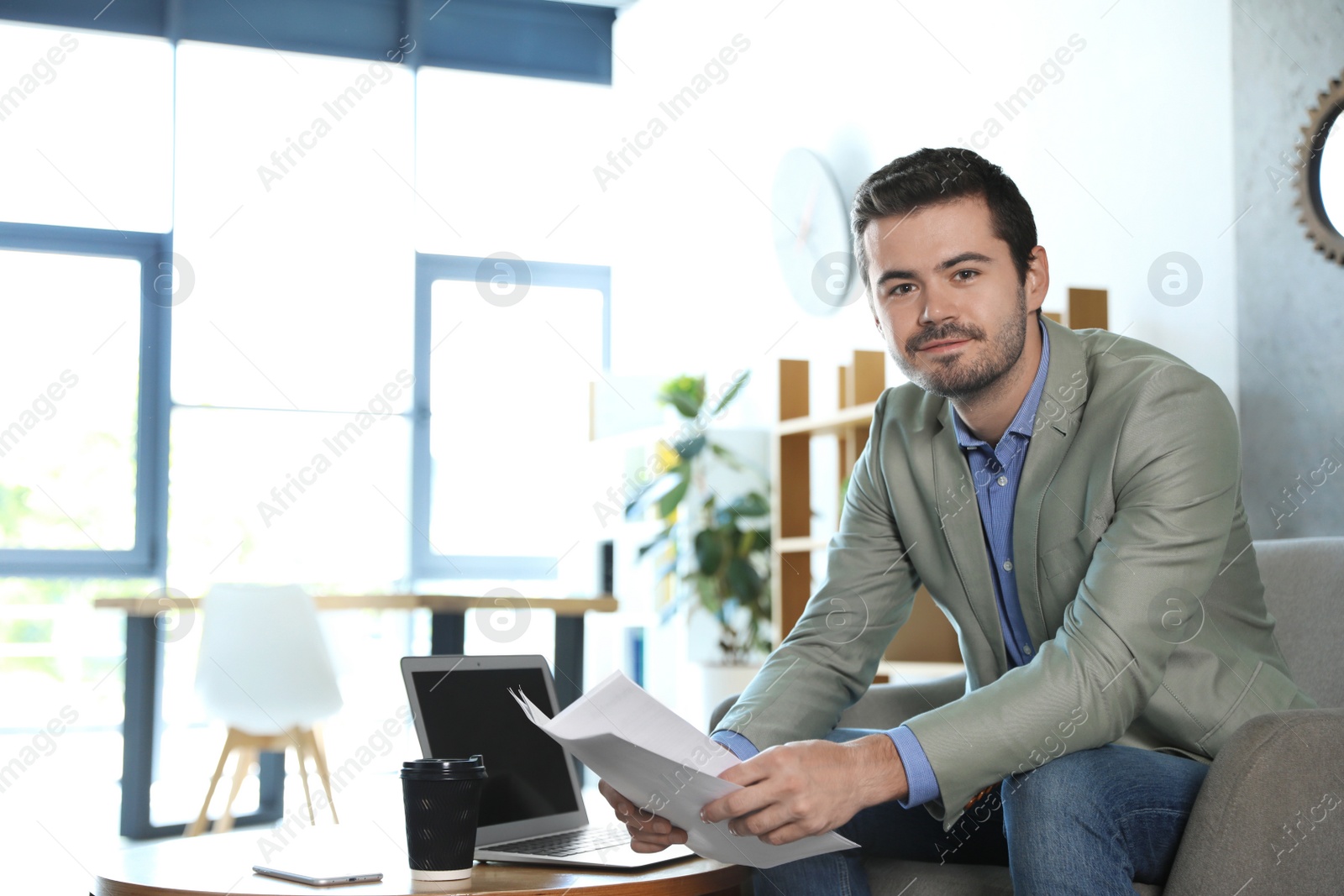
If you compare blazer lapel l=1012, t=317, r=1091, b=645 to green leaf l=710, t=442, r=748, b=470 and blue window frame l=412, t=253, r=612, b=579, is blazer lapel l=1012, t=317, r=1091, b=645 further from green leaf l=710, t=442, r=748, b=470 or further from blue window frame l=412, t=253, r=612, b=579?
blue window frame l=412, t=253, r=612, b=579

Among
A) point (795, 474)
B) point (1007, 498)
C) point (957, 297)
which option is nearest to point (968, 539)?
point (1007, 498)

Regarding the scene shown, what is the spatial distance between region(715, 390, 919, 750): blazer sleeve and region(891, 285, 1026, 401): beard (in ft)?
0.62

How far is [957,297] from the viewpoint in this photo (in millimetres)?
1435

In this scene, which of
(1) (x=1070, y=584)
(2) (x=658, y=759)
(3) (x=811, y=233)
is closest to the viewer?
(2) (x=658, y=759)

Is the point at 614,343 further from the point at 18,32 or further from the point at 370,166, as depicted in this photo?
the point at 18,32

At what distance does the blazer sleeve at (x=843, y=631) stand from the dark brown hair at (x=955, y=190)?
0.30m

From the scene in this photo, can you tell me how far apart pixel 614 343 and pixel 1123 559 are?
540 centimetres

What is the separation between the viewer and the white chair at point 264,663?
11.0 feet

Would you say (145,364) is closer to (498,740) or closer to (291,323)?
(291,323)

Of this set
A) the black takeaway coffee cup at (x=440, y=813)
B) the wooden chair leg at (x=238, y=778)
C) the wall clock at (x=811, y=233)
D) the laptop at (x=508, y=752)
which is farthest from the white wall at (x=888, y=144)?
the wooden chair leg at (x=238, y=778)

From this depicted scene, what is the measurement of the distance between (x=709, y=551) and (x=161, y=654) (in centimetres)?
172

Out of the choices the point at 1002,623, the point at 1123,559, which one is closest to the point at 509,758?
the point at 1002,623

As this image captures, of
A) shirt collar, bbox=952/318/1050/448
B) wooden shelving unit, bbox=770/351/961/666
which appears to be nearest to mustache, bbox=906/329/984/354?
shirt collar, bbox=952/318/1050/448

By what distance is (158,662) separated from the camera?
3.55 meters
